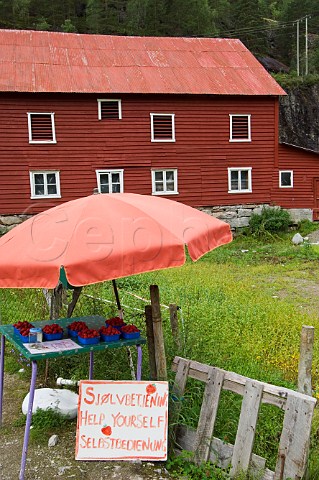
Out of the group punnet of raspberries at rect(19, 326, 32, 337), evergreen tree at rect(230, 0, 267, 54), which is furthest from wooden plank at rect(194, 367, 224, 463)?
evergreen tree at rect(230, 0, 267, 54)

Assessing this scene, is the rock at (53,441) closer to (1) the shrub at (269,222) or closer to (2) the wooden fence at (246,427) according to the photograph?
(2) the wooden fence at (246,427)

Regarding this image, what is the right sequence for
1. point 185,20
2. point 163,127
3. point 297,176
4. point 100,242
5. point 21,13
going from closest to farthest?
1. point 100,242
2. point 163,127
3. point 297,176
4. point 185,20
5. point 21,13

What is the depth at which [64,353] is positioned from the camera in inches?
167

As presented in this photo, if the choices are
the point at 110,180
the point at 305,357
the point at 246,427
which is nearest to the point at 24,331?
the point at 246,427

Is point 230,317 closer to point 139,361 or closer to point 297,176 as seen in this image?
point 139,361

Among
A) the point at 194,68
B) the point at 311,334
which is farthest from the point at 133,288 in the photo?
the point at 194,68

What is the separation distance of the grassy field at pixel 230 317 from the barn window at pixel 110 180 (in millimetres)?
6713

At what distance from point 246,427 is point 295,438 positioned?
1.39 feet

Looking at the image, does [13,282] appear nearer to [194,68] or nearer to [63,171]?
[63,171]

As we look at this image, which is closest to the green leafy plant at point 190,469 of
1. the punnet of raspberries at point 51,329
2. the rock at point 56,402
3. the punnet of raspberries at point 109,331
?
the punnet of raspberries at point 109,331

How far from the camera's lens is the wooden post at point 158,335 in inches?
175

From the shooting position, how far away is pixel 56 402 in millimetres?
5148

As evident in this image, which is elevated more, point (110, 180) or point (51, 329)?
point (110, 180)

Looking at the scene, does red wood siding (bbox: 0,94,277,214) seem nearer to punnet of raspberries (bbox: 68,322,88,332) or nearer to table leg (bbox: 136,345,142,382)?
punnet of raspberries (bbox: 68,322,88,332)
